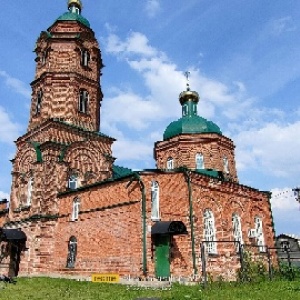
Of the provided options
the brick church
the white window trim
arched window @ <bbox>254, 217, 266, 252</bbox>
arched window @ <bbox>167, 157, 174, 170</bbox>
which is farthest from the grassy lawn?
arched window @ <bbox>167, 157, 174, 170</bbox>

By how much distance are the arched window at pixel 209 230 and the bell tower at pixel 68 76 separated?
9206mm

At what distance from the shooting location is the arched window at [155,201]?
1479 cm

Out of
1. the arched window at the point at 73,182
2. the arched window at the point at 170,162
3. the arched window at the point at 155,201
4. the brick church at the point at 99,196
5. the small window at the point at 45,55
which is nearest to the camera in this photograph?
the brick church at the point at 99,196

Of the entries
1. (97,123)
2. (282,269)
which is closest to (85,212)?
(97,123)

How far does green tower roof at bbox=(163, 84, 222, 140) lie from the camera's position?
23.7m

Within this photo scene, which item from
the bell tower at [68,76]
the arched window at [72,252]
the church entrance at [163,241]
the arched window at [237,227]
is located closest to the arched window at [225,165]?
the arched window at [237,227]

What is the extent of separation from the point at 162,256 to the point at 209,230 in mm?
3356

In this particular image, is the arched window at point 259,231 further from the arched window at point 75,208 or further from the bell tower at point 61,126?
the arched window at point 75,208

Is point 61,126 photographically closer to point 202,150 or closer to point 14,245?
point 14,245

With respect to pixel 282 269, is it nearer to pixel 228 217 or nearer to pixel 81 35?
pixel 228 217

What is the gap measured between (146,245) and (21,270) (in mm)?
7559

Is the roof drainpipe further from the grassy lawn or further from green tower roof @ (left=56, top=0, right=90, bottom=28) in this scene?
green tower roof @ (left=56, top=0, right=90, bottom=28)

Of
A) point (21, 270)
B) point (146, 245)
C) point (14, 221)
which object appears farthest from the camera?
point (14, 221)

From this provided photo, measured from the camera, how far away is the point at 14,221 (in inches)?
749
